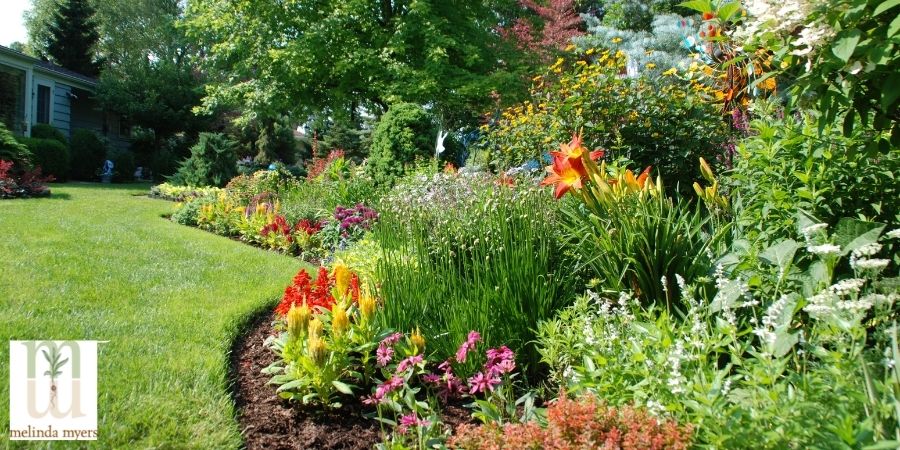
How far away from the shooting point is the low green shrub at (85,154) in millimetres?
15719

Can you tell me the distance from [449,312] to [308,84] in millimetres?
11698

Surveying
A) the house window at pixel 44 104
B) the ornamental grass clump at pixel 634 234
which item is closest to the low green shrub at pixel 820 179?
the ornamental grass clump at pixel 634 234

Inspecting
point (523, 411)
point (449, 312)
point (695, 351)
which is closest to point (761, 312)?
point (695, 351)

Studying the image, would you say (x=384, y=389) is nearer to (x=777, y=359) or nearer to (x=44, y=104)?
(x=777, y=359)

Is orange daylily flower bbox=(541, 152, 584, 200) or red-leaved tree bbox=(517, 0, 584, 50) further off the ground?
red-leaved tree bbox=(517, 0, 584, 50)

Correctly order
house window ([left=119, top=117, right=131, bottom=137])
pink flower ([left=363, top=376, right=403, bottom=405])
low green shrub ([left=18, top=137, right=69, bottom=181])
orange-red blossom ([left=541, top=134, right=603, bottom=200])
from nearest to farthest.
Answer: pink flower ([left=363, top=376, right=403, bottom=405])
orange-red blossom ([left=541, top=134, right=603, bottom=200])
low green shrub ([left=18, top=137, right=69, bottom=181])
house window ([left=119, top=117, right=131, bottom=137])

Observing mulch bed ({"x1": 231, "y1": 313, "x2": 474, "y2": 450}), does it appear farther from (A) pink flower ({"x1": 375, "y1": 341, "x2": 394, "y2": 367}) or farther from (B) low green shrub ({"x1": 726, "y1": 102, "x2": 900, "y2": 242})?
(B) low green shrub ({"x1": 726, "y1": 102, "x2": 900, "y2": 242})

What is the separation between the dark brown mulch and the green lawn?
105 mm

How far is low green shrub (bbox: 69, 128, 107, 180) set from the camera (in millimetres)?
15719

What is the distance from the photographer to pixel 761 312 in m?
2.42

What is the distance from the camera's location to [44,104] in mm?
17344


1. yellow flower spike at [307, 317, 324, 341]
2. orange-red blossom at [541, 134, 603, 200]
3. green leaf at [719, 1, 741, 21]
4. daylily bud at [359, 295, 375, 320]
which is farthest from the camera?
orange-red blossom at [541, 134, 603, 200]

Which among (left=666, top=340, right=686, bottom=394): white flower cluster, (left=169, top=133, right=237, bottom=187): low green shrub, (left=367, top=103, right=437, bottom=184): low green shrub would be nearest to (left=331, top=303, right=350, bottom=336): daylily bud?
(left=666, top=340, right=686, bottom=394): white flower cluster

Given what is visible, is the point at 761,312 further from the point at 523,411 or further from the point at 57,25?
the point at 57,25
